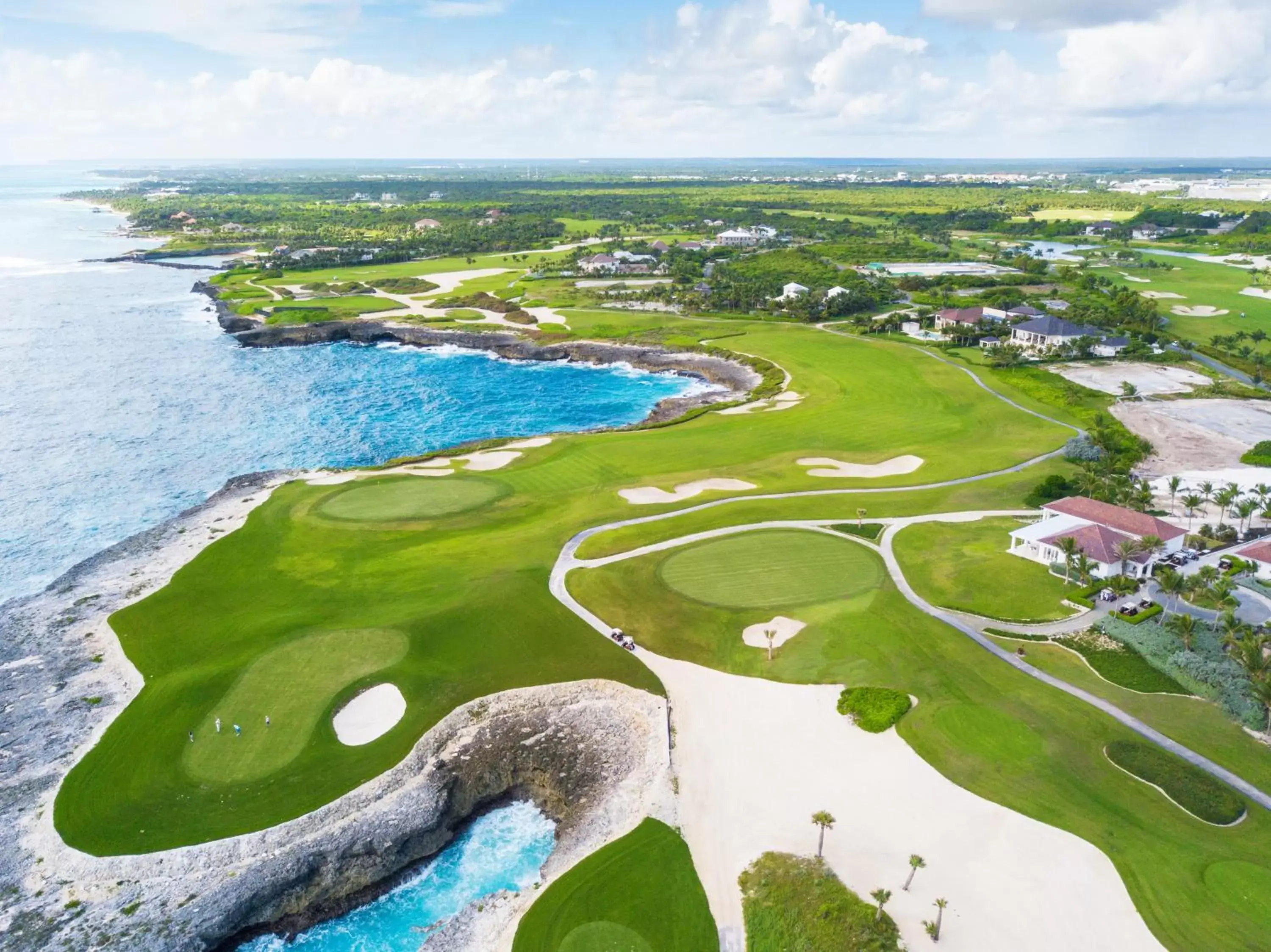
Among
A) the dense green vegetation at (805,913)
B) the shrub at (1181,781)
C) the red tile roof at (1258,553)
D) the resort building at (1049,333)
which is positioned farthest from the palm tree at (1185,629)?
the resort building at (1049,333)

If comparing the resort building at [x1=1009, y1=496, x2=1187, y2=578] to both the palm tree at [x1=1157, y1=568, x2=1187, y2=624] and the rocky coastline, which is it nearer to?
the palm tree at [x1=1157, y1=568, x2=1187, y2=624]

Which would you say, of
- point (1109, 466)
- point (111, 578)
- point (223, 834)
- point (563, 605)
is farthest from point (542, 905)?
point (1109, 466)

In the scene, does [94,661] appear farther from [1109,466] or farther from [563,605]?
[1109,466]

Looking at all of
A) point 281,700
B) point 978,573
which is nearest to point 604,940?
point 281,700

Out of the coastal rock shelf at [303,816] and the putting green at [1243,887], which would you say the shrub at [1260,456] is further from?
the coastal rock shelf at [303,816]

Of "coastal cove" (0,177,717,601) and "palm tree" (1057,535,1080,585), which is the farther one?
"coastal cove" (0,177,717,601)

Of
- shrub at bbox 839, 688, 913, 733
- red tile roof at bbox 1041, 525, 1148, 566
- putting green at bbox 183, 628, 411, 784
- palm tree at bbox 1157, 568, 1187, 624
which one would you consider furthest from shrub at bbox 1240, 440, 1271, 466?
putting green at bbox 183, 628, 411, 784

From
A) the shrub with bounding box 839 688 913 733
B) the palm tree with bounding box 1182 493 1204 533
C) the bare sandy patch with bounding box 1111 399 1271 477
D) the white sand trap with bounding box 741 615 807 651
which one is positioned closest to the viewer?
the shrub with bounding box 839 688 913 733
